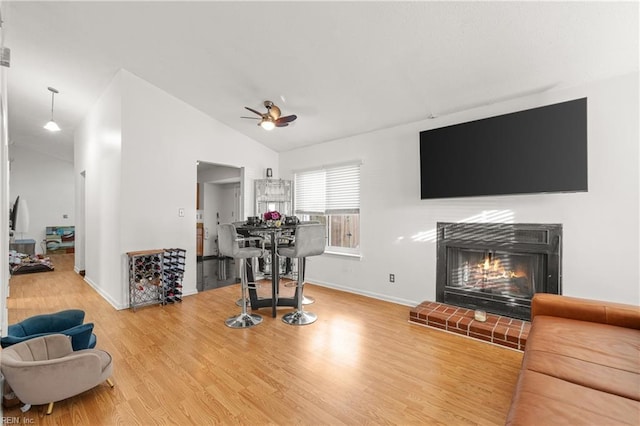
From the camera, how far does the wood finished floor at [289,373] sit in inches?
73.5

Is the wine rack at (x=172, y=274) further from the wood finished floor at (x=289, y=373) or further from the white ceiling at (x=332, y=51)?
the white ceiling at (x=332, y=51)

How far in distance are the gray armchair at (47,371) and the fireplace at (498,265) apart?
356cm

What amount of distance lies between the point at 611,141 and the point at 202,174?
7.90 metres

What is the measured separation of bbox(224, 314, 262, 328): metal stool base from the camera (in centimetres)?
327

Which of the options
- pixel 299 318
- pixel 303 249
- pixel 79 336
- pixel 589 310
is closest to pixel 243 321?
pixel 299 318

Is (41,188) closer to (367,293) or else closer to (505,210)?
Answer: (367,293)

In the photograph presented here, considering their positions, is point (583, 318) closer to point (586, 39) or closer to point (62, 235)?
point (586, 39)

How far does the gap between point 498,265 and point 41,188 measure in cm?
1202

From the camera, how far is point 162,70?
3773 millimetres

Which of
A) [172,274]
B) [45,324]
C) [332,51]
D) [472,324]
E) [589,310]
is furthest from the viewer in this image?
[172,274]

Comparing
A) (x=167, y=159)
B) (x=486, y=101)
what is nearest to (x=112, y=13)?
(x=167, y=159)

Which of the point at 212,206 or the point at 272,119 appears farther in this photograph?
the point at 212,206

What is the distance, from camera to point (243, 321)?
10.9 ft

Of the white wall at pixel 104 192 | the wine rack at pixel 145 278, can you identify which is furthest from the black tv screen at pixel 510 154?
the white wall at pixel 104 192
